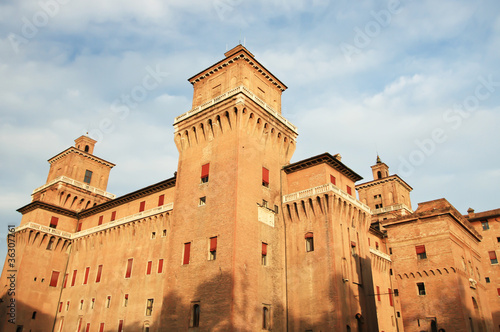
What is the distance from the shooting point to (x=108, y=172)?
6925cm

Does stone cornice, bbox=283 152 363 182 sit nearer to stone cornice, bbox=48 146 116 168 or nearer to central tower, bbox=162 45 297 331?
central tower, bbox=162 45 297 331

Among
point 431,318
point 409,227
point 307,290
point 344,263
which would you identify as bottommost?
point 431,318

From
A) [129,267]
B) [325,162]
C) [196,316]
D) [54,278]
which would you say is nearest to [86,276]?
[54,278]

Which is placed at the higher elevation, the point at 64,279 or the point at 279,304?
the point at 64,279

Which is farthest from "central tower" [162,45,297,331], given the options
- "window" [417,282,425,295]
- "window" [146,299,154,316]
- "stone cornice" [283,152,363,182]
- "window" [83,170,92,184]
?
"window" [83,170,92,184]

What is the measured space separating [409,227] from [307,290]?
1156cm

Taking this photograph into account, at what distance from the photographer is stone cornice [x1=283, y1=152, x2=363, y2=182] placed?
41312 millimetres

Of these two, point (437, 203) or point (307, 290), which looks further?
point (437, 203)

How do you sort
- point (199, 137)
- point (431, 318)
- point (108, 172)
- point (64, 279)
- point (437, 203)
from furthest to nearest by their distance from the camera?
point (108, 172)
point (64, 279)
point (199, 137)
point (437, 203)
point (431, 318)

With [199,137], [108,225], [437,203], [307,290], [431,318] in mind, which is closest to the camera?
[431,318]

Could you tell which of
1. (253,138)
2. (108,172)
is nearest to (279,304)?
(253,138)

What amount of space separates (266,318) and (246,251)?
20.2ft

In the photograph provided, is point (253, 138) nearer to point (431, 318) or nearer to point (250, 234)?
point (250, 234)

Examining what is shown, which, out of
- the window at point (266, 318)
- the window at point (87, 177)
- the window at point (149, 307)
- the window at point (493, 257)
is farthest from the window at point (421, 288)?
the window at point (87, 177)
